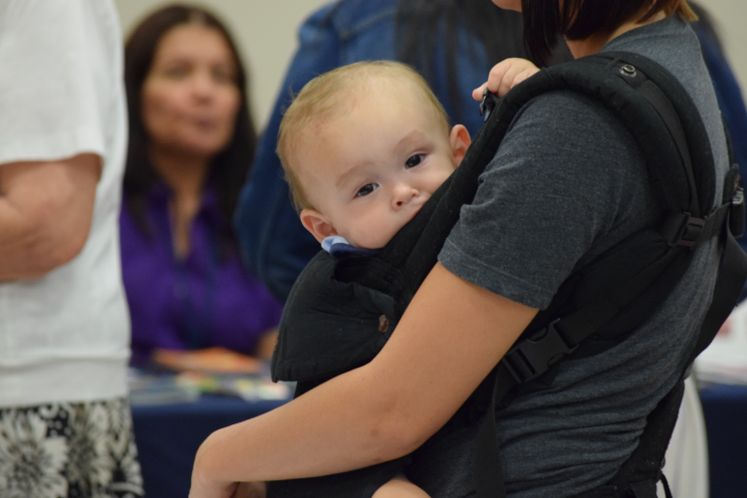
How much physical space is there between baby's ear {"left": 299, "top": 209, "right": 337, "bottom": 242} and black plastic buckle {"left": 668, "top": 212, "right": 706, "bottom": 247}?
38cm

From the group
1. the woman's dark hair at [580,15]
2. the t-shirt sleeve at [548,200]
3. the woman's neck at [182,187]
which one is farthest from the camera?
the woman's neck at [182,187]

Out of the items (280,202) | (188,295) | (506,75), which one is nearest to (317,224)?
(506,75)

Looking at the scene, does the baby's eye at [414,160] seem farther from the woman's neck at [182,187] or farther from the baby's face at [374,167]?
the woman's neck at [182,187]

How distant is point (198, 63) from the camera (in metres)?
3.89

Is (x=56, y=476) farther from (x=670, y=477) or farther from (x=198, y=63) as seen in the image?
(x=198, y=63)

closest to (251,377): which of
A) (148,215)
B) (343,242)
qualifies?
(148,215)

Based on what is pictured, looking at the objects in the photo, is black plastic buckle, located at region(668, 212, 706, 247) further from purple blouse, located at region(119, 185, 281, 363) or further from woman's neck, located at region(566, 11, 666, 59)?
purple blouse, located at region(119, 185, 281, 363)

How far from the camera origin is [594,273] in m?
1.05

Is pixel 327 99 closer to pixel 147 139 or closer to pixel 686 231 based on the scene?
pixel 686 231

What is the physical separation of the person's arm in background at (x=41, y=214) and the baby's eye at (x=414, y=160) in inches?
26.7

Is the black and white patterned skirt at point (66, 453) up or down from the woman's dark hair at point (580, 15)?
down

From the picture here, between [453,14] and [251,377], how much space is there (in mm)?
1346

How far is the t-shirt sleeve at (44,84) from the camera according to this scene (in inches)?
65.4

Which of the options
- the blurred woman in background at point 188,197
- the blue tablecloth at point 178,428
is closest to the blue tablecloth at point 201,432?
the blue tablecloth at point 178,428
